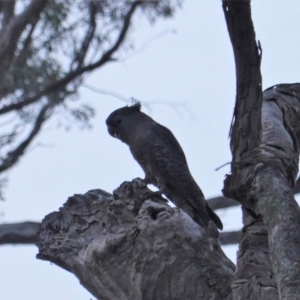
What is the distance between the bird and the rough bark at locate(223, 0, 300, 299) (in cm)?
138

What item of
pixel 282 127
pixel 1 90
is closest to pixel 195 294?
pixel 282 127

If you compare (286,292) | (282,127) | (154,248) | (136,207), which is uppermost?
(282,127)

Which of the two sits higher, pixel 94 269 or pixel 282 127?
pixel 282 127

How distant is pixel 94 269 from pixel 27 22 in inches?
155

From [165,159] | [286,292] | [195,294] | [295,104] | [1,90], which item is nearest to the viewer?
[286,292]

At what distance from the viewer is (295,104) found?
10.0ft

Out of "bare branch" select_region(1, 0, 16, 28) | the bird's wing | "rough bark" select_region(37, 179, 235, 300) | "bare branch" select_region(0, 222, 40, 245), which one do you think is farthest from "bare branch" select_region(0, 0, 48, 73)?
"rough bark" select_region(37, 179, 235, 300)

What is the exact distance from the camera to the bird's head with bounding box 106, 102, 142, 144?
438 centimetres

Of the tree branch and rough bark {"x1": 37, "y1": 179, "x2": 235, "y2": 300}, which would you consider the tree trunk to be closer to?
rough bark {"x1": 37, "y1": 179, "x2": 235, "y2": 300}

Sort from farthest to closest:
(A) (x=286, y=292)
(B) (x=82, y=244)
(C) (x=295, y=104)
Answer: (C) (x=295, y=104) → (B) (x=82, y=244) → (A) (x=286, y=292)

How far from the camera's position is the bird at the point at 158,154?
13.4 feet

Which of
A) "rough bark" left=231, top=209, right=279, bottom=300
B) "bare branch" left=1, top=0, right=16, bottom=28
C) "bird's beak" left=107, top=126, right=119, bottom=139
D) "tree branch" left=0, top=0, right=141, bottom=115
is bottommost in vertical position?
"rough bark" left=231, top=209, right=279, bottom=300

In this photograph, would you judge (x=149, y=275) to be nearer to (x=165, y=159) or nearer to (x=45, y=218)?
(x=45, y=218)

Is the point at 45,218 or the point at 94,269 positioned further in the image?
the point at 45,218
